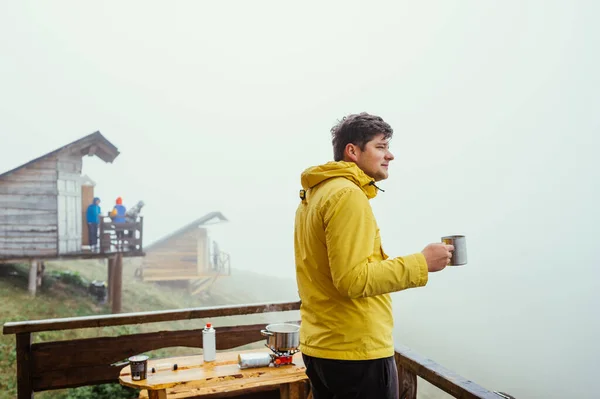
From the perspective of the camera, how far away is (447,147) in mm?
79062

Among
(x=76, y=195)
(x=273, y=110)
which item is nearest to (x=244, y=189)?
(x=273, y=110)

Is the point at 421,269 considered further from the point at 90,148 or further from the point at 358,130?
the point at 90,148

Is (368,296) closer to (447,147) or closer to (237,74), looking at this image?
(447,147)

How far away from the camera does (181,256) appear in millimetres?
23062

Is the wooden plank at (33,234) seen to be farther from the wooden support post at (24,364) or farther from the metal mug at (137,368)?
the metal mug at (137,368)

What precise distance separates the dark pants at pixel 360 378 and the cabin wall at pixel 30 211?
12799 mm

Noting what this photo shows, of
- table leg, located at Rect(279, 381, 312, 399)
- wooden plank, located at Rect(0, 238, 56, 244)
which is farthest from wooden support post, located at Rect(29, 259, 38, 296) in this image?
table leg, located at Rect(279, 381, 312, 399)

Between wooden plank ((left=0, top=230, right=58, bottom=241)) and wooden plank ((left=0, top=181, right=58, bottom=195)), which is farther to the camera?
wooden plank ((left=0, top=181, right=58, bottom=195))

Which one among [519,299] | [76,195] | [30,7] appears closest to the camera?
[76,195]

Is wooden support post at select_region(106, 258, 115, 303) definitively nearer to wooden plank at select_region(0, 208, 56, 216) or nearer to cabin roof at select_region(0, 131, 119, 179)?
wooden plank at select_region(0, 208, 56, 216)

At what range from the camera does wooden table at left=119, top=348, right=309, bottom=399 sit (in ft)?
7.69

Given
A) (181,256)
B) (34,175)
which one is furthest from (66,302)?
(181,256)

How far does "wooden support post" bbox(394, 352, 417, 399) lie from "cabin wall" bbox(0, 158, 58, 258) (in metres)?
12.4

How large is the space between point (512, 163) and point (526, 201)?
27.8 feet
